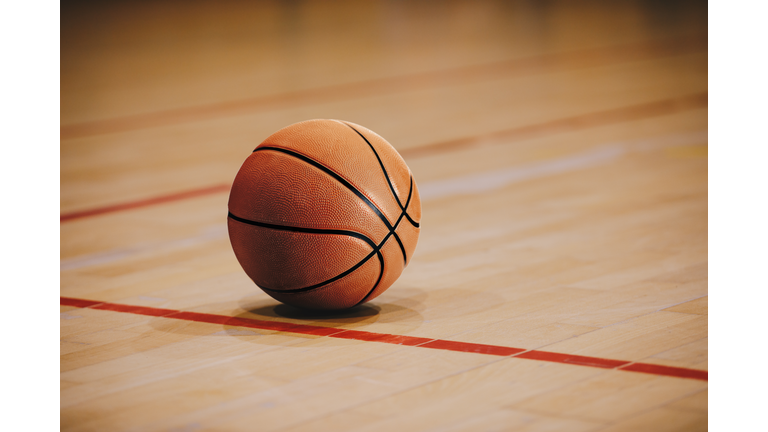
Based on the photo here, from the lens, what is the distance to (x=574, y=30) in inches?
650

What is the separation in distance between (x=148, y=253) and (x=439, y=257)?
5.63 ft

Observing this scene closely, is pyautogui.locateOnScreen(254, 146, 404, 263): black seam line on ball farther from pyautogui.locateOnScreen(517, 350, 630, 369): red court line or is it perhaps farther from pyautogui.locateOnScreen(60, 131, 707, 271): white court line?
pyautogui.locateOnScreen(60, 131, 707, 271): white court line

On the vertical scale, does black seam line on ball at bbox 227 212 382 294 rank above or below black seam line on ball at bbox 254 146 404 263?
below

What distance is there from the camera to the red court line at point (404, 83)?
9.57m

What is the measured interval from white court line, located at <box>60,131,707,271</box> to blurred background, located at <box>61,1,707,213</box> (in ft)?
4.21

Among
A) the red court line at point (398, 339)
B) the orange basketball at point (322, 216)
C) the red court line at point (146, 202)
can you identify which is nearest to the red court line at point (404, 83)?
the red court line at point (146, 202)

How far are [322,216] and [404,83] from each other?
827cm

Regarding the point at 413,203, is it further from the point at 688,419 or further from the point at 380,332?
the point at 688,419

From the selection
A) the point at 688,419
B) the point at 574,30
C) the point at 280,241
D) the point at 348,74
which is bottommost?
the point at 688,419

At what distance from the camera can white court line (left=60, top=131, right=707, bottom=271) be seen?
5.27 metres

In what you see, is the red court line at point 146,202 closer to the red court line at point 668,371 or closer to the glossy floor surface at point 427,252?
the glossy floor surface at point 427,252

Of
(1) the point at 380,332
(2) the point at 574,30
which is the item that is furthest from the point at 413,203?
(2) the point at 574,30

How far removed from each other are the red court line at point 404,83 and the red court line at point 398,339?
5.16m

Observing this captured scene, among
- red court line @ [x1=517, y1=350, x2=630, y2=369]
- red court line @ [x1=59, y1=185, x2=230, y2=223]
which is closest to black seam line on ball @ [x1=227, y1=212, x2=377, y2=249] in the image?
red court line @ [x1=517, y1=350, x2=630, y2=369]
